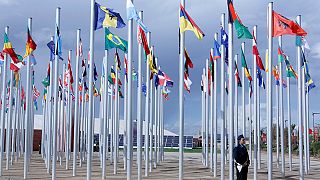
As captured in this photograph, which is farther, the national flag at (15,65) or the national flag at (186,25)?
the national flag at (15,65)

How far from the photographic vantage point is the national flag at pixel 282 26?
16.6m

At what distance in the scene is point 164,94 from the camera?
3559 cm

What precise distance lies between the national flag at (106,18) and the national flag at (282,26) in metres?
5.44

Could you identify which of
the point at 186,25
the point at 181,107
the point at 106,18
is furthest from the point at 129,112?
the point at 106,18

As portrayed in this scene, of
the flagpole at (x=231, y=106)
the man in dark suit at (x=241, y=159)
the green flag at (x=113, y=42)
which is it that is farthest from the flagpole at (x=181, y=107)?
the green flag at (x=113, y=42)

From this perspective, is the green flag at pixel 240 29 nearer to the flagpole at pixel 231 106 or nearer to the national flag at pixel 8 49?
the flagpole at pixel 231 106

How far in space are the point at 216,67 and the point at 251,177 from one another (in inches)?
224

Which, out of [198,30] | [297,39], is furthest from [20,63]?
[297,39]

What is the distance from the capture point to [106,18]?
18.1 meters

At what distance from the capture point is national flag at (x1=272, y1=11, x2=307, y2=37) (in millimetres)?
16641

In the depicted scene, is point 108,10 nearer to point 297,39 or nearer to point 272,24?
point 272,24

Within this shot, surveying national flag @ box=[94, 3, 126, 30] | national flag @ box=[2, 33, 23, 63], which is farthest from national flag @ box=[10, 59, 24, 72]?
national flag @ box=[94, 3, 126, 30]

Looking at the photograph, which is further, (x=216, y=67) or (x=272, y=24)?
(x=216, y=67)

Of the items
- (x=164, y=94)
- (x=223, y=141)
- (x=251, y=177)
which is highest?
(x=164, y=94)
